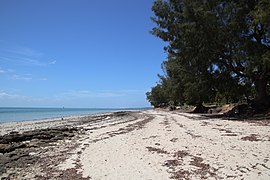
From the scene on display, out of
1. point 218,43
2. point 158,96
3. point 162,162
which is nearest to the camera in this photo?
point 162,162

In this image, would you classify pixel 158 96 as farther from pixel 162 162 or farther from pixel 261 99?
pixel 162 162

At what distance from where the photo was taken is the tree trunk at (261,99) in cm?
2255

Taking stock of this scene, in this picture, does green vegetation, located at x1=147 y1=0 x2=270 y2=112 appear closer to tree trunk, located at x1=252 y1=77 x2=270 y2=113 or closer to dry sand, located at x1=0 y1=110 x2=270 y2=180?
tree trunk, located at x1=252 y1=77 x2=270 y2=113

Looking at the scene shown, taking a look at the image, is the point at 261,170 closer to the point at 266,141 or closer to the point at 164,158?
the point at 164,158

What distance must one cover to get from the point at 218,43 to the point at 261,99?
7.68 m

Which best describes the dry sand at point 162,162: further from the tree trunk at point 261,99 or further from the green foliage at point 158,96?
the green foliage at point 158,96

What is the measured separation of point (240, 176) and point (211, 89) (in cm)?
2040

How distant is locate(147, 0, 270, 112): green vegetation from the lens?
20.5m

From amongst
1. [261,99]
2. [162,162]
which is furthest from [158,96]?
[162,162]

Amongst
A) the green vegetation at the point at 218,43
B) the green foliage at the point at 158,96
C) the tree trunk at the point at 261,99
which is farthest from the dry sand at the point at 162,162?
the green foliage at the point at 158,96

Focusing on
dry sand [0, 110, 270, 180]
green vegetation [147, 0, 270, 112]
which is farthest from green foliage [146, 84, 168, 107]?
dry sand [0, 110, 270, 180]

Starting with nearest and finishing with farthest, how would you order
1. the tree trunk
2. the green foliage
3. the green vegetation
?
1. the green vegetation
2. the tree trunk
3. the green foliage

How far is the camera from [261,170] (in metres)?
6.27

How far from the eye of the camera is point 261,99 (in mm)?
23203
